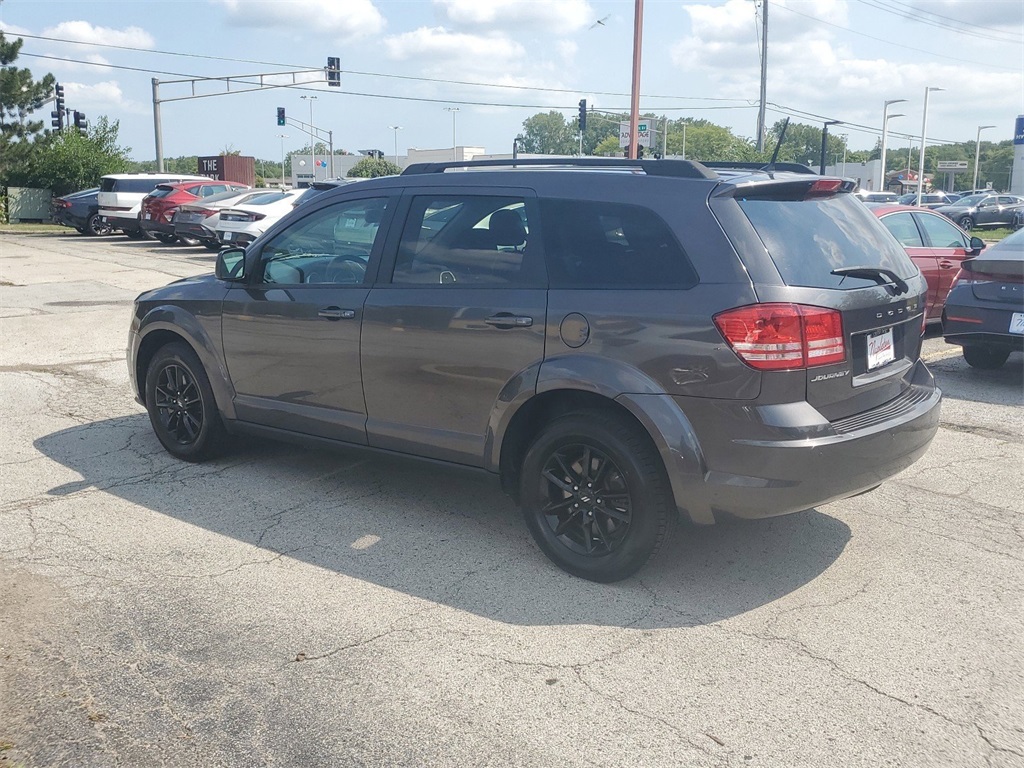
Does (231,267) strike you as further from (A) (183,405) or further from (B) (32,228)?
(B) (32,228)

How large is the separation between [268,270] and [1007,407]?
19.3ft

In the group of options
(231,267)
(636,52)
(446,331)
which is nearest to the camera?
(446,331)

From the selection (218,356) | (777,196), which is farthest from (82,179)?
(777,196)

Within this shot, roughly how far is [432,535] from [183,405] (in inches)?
83.9

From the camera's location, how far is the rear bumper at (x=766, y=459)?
3.85m

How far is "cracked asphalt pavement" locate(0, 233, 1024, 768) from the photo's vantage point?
10.4 ft

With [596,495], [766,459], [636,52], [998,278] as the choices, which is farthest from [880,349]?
[636,52]

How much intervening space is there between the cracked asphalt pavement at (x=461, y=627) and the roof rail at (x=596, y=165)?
1587 mm

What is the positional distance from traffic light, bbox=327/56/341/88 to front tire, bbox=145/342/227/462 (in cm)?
3709

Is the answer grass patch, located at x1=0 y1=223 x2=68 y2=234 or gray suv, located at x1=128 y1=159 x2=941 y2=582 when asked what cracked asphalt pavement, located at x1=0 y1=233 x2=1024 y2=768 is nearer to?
gray suv, located at x1=128 y1=159 x2=941 y2=582

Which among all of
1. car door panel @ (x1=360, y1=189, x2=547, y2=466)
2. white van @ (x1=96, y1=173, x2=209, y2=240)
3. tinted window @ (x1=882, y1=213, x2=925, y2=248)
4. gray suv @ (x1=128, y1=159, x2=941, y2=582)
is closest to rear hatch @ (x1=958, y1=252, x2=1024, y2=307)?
tinted window @ (x1=882, y1=213, x2=925, y2=248)

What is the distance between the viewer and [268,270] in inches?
222

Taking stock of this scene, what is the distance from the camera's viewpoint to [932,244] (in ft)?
36.0

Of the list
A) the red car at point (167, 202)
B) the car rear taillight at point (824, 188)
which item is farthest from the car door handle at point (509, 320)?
the red car at point (167, 202)
